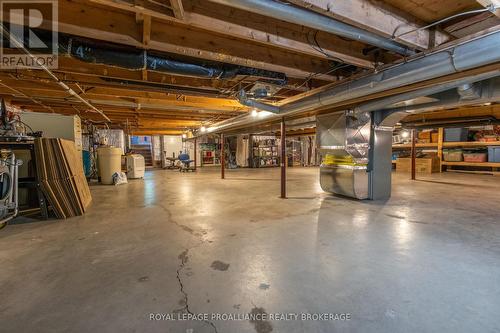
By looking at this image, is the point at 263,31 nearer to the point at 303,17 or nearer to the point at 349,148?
the point at 303,17

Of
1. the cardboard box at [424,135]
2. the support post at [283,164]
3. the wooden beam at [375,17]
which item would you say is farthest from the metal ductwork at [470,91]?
the cardboard box at [424,135]

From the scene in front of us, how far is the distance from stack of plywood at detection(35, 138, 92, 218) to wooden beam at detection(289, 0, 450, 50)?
3.56 metres

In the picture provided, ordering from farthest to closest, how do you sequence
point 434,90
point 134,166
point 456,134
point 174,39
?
point 456,134 → point 134,166 → point 434,90 → point 174,39

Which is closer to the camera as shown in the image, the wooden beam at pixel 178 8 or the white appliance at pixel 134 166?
the wooden beam at pixel 178 8

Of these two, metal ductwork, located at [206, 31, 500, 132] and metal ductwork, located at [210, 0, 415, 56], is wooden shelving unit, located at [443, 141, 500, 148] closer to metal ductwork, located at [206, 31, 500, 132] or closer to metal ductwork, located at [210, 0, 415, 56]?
metal ductwork, located at [206, 31, 500, 132]

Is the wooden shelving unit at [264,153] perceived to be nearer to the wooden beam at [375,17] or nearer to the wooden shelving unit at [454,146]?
the wooden shelving unit at [454,146]

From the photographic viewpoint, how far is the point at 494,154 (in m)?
7.66

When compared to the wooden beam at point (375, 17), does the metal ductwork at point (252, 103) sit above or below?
below

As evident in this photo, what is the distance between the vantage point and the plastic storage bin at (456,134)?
27.5 feet

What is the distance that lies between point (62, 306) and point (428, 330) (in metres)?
2.01

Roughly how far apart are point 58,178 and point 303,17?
3577 mm

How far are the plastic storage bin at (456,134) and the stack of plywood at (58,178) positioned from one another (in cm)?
1122

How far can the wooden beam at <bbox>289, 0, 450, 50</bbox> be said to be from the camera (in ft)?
5.15

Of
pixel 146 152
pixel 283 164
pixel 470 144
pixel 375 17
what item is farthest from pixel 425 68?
pixel 146 152
